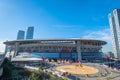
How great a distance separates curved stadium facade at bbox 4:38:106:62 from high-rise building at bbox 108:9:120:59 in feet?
335

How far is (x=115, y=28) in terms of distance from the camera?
176750mm

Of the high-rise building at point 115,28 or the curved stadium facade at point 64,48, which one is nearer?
the curved stadium facade at point 64,48

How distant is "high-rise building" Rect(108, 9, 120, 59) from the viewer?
170762 mm

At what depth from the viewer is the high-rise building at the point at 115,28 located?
171m

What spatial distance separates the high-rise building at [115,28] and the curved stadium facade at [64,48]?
335ft

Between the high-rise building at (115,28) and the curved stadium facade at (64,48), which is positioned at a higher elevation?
the high-rise building at (115,28)

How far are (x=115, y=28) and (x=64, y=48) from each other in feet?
413

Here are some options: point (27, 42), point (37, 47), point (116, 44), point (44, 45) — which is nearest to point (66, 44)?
point (44, 45)

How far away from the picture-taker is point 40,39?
268ft

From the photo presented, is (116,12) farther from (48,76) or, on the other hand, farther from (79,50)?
(48,76)

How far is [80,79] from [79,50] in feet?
142

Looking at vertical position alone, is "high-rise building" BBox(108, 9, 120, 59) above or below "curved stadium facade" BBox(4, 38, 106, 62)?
above

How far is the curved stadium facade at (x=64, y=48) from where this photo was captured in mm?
78938

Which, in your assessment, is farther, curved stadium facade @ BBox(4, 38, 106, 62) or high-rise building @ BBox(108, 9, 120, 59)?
high-rise building @ BBox(108, 9, 120, 59)
